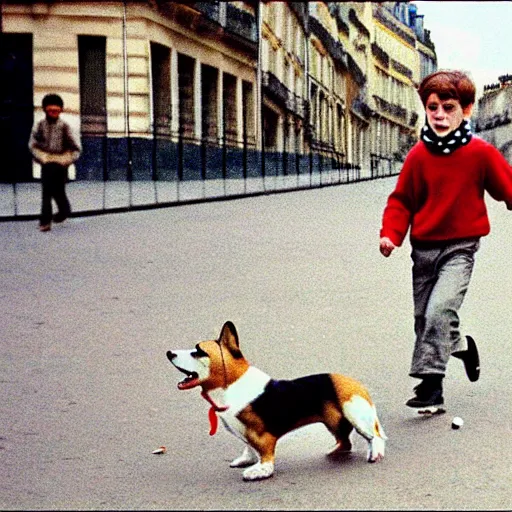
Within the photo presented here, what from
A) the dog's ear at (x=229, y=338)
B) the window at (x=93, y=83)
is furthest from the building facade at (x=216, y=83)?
the dog's ear at (x=229, y=338)

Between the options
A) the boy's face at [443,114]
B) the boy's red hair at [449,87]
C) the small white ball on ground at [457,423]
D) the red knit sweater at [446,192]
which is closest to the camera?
the boy's red hair at [449,87]

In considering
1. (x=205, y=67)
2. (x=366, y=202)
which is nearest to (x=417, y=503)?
(x=366, y=202)

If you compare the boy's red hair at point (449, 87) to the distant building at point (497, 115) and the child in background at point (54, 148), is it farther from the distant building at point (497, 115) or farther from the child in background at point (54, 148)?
the child in background at point (54, 148)

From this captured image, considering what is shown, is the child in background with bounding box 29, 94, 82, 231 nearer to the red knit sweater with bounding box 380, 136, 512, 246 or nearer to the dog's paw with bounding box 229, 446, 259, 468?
the red knit sweater with bounding box 380, 136, 512, 246

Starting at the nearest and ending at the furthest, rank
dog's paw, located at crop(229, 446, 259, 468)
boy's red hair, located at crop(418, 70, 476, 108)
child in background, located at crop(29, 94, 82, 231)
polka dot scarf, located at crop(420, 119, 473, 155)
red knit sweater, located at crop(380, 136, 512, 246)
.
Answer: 1. child in background, located at crop(29, 94, 82, 231)
2. boy's red hair, located at crop(418, 70, 476, 108)
3. polka dot scarf, located at crop(420, 119, 473, 155)
4. red knit sweater, located at crop(380, 136, 512, 246)
5. dog's paw, located at crop(229, 446, 259, 468)

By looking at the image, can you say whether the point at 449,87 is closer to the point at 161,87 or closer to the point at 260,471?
the point at 161,87

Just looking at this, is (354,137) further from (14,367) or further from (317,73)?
(14,367)

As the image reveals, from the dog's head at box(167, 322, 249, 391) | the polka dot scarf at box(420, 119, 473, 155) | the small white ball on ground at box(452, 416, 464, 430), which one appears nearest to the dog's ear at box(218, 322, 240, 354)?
the dog's head at box(167, 322, 249, 391)

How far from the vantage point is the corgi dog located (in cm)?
239

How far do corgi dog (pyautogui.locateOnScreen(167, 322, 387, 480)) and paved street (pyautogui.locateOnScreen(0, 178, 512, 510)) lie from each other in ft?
0.40

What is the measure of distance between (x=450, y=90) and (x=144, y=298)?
2.28 metres

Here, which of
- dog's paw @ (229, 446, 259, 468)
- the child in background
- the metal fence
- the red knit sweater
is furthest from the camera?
dog's paw @ (229, 446, 259, 468)

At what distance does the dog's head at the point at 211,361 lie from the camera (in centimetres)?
233

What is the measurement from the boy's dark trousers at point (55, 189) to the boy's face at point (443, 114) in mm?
570
